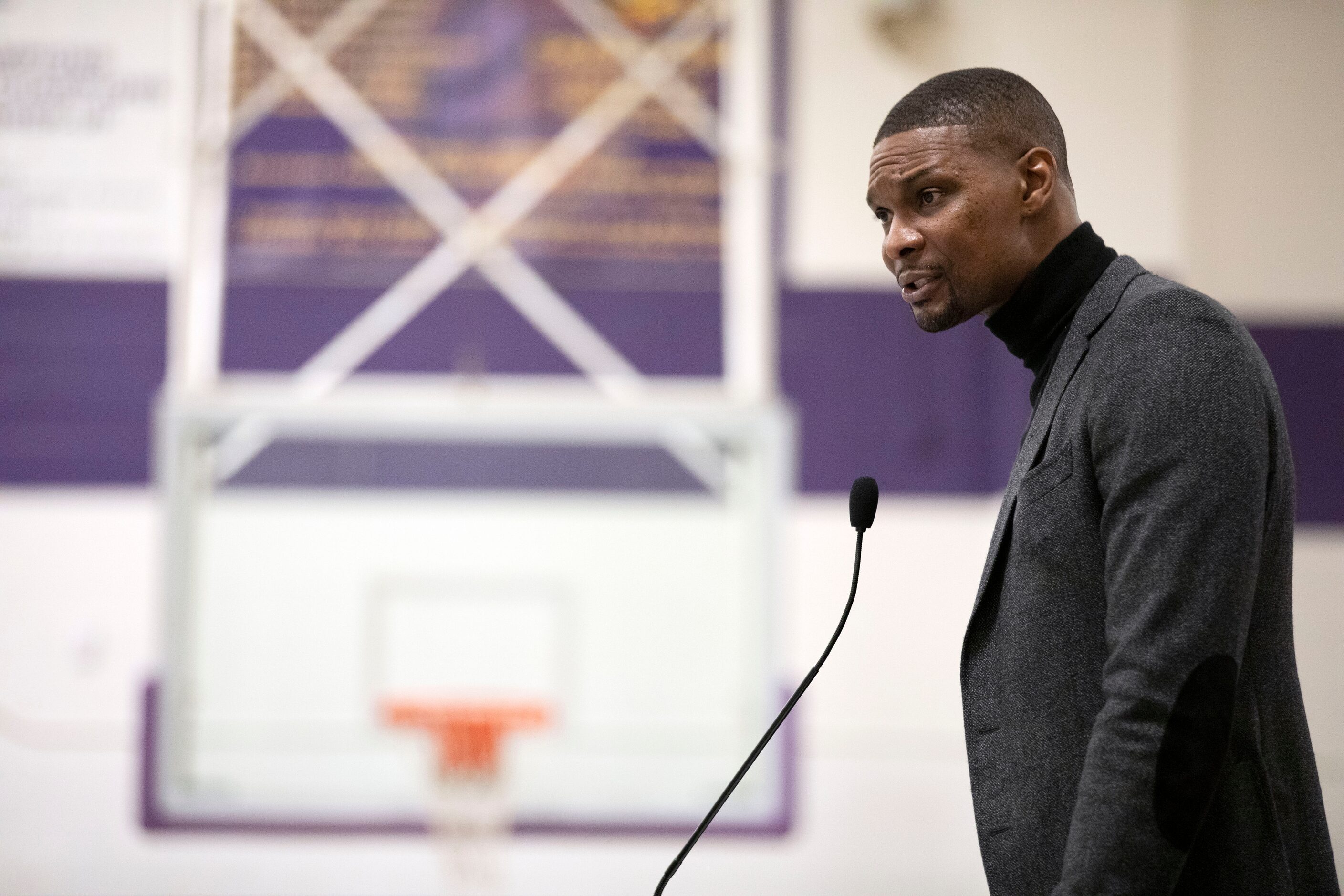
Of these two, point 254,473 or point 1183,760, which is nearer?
point 1183,760

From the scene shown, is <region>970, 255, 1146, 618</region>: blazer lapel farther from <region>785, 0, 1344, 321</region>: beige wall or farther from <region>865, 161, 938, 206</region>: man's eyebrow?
<region>785, 0, 1344, 321</region>: beige wall

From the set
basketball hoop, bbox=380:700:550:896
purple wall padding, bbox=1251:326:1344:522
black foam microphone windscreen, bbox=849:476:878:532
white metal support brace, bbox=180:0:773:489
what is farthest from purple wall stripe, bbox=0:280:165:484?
purple wall padding, bbox=1251:326:1344:522

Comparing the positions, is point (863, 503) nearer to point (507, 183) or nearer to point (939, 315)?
point (939, 315)

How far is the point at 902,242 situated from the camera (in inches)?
44.4

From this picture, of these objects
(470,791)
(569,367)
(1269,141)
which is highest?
(1269,141)

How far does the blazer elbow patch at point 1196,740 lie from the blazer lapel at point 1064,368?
210 millimetres

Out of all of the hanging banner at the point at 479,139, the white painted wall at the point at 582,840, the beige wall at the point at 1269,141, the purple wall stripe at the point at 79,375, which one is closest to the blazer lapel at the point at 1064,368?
the white painted wall at the point at 582,840

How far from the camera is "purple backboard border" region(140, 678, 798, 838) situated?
325 cm

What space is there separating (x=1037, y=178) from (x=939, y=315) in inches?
6.5

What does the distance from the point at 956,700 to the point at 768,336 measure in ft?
4.09

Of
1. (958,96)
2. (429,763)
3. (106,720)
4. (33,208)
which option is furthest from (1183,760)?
(33,208)

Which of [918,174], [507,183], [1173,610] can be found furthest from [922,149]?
[507,183]

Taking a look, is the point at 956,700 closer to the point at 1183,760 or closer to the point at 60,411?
the point at 1183,760

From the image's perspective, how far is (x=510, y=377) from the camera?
3.38 m
